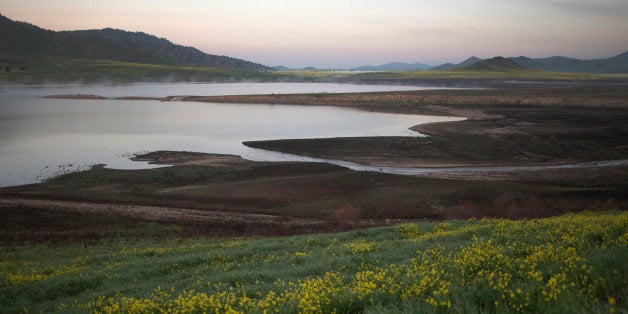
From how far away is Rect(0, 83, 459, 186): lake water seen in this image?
48.6 meters

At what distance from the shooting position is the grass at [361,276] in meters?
6.42

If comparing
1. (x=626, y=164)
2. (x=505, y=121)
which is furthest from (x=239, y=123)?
(x=626, y=164)

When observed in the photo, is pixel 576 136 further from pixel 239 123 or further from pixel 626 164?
pixel 239 123

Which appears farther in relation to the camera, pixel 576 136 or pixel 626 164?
pixel 576 136

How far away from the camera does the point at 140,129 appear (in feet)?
236

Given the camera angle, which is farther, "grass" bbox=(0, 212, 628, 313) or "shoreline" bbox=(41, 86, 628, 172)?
"shoreline" bbox=(41, 86, 628, 172)

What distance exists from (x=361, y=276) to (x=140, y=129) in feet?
232

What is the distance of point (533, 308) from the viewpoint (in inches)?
228

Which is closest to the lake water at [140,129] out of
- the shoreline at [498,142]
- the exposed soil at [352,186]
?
the exposed soil at [352,186]

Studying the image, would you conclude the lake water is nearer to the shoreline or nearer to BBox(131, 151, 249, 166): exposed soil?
BBox(131, 151, 249, 166): exposed soil

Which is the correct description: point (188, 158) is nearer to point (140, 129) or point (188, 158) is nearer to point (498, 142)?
point (140, 129)

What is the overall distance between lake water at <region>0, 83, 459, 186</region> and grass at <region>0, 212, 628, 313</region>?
33.0 metres

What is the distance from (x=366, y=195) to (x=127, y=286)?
24855 mm

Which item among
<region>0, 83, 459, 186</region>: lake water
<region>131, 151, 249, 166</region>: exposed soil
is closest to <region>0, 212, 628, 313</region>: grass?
<region>131, 151, 249, 166</region>: exposed soil
